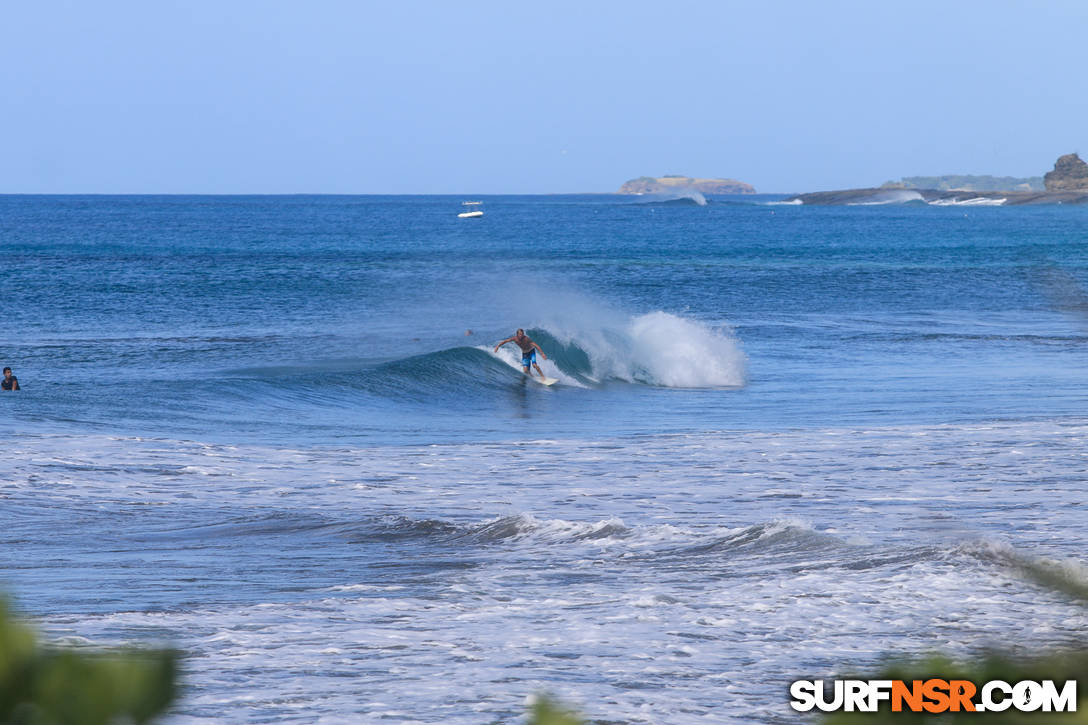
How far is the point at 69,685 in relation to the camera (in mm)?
877

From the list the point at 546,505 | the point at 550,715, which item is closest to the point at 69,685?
the point at 550,715

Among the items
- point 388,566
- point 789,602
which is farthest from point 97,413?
point 789,602

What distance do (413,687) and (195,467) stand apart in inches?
352

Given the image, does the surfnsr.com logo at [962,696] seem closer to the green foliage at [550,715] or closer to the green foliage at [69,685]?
the green foliage at [550,715]

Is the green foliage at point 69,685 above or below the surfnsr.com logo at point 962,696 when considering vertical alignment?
above

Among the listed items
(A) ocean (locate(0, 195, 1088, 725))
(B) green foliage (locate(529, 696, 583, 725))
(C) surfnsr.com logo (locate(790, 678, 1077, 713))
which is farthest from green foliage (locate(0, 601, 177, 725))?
(C) surfnsr.com logo (locate(790, 678, 1077, 713))

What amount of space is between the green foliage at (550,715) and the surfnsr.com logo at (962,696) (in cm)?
26

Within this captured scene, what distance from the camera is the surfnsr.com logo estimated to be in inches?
37.8

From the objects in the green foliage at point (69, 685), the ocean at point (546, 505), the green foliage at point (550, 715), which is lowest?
the ocean at point (546, 505)

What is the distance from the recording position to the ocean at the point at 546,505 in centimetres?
719

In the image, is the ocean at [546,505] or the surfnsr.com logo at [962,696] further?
the ocean at [546,505]

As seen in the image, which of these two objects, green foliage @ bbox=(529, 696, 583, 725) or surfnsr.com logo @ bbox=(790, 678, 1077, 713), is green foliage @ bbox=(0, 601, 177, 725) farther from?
surfnsr.com logo @ bbox=(790, 678, 1077, 713)

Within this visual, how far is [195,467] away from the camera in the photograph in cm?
1498

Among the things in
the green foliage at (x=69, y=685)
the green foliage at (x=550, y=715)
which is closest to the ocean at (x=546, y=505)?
the green foliage at (x=69, y=685)
